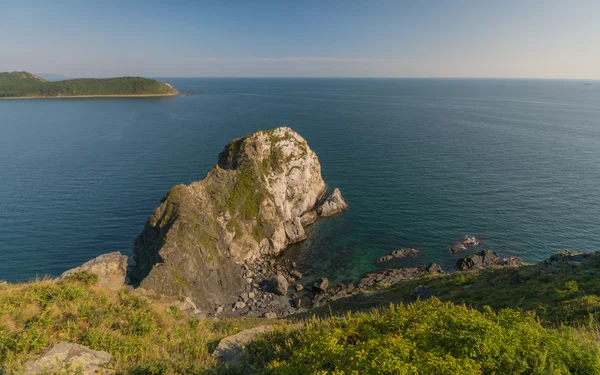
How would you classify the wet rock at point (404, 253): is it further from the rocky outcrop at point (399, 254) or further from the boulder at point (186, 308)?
the boulder at point (186, 308)

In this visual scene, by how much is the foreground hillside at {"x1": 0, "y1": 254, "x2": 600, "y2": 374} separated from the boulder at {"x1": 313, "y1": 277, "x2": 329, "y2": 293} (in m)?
30.0

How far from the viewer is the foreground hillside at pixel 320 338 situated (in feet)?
28.4

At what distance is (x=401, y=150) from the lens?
104000 millimetres

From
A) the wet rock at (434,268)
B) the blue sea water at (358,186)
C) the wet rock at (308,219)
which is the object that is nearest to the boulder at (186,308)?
the blue sea water at (358,186)

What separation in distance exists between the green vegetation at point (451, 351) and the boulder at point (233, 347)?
289cm

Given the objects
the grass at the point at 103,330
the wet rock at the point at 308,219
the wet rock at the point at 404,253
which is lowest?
the wet rock at the point at 404,253

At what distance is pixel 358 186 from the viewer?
254ft

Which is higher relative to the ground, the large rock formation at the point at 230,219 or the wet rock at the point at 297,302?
the large rock formation at the point at 230,219

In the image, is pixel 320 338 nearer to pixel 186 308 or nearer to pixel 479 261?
pixel 186 308

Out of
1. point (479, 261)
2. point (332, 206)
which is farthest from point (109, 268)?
point (479, 261)

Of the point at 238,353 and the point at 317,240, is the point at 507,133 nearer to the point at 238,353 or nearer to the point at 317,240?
the point at 317,240

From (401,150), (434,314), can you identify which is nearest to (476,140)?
(401,150)

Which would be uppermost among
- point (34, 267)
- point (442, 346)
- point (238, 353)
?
→ point (442, 346)

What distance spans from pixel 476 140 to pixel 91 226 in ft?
426
